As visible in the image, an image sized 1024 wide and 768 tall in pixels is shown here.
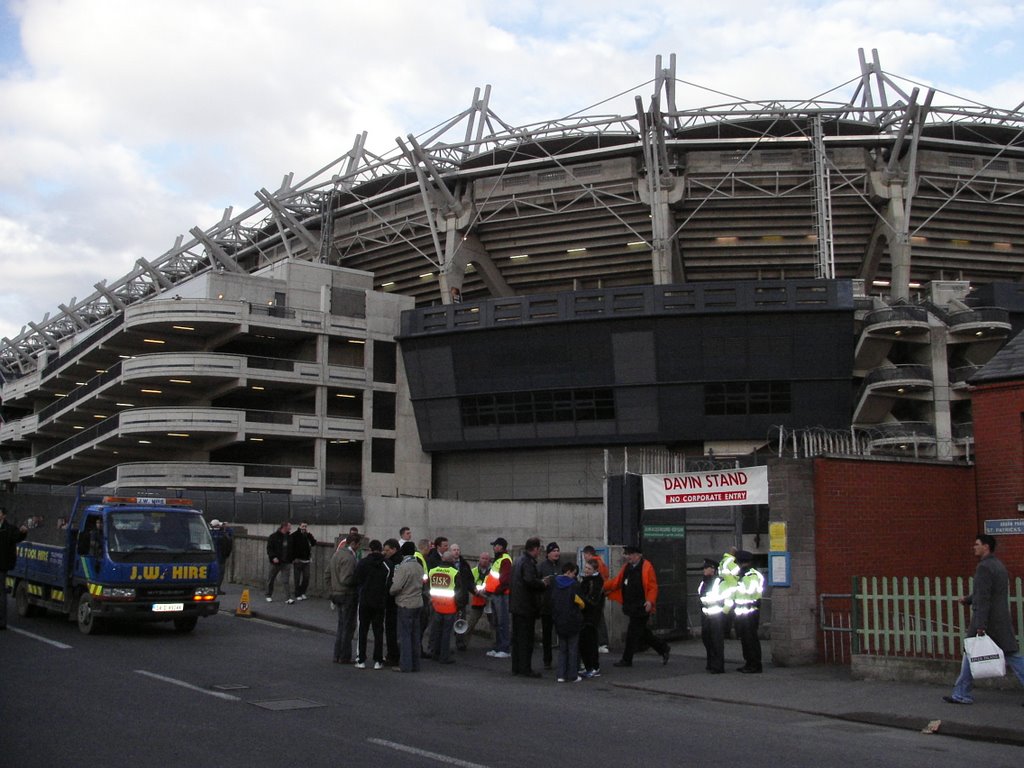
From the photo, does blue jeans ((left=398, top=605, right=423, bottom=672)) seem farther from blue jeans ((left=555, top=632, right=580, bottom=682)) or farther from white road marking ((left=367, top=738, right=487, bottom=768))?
white road marking ((left=367, top=738, right=487, bottom=768))

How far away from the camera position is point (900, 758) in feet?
29.8

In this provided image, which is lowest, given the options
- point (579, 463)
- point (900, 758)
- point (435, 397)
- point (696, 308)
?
point (900, 758)

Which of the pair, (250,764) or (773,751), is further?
(773,751)

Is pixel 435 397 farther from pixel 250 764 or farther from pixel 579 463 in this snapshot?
pixel 250 764

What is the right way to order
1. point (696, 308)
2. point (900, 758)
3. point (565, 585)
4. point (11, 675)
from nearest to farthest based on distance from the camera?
point (900, 758)
point (11, 675)
point (565, 585)
point (696, 308)

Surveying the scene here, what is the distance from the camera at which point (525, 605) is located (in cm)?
1455

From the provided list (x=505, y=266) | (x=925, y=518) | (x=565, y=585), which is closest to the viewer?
(x=565, y=585)

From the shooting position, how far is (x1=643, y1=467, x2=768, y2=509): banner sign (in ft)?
54.0

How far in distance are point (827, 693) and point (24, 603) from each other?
15.0m

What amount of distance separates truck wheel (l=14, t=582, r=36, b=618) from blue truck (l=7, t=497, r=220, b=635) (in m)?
1.41

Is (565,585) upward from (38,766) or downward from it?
upward

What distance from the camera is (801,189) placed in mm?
46469

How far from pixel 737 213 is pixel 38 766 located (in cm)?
4313

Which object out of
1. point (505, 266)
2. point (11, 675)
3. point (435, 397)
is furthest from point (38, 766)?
point (505, 266)
